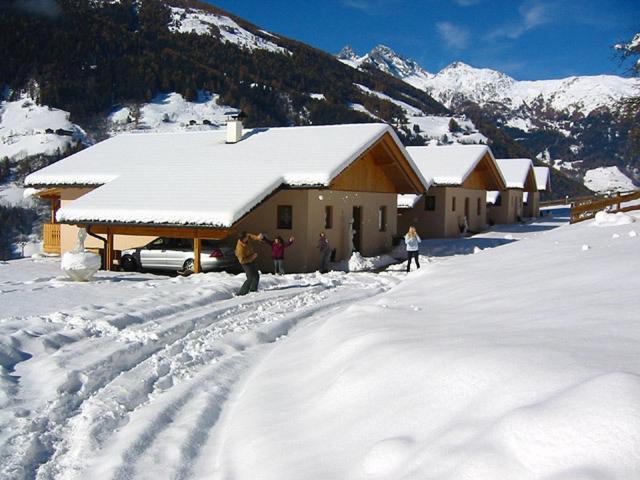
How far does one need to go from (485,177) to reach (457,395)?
32708 millimetres

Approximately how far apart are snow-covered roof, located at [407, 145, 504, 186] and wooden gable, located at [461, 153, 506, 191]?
2.34 feet

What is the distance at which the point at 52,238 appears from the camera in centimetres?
2514

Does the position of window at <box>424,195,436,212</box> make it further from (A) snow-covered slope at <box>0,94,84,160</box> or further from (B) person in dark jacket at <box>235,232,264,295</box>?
(A) snow-covered slope at <box>0,94,84,160</box>

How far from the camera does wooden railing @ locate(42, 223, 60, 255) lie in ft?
82.0

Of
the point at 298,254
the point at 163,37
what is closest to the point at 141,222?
the point at 298,254

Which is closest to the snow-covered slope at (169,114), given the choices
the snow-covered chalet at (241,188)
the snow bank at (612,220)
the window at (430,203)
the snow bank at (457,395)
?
the window at (430,203)

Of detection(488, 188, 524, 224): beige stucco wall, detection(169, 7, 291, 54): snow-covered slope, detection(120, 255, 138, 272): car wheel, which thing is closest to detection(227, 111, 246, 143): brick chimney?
detection(120, 255, 138, 272): car wheel

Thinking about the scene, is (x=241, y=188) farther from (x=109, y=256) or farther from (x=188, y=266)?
(x=109, y=256)

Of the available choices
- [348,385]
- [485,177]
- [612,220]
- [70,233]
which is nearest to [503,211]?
[485,177]

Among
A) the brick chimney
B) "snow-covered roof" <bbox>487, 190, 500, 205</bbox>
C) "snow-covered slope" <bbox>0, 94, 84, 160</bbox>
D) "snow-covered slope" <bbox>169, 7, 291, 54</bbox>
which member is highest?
"snow-covered slope" <bbox>169, 7, 291, 54</bbox>

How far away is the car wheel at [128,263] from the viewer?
19688mm

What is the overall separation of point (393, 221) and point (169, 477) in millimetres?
21056

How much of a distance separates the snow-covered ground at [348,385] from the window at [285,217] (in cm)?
806

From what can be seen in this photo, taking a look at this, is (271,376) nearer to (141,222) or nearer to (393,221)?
(141,222)
